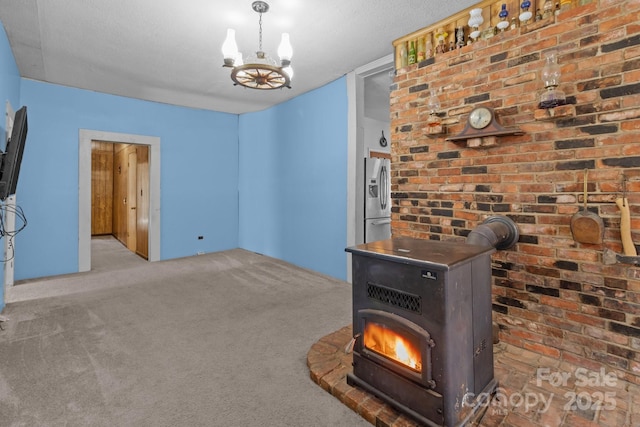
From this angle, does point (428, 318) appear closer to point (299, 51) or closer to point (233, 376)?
point (233, 376)

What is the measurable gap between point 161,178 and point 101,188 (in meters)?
4.02

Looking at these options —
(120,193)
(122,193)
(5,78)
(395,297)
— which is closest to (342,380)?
(395,297)

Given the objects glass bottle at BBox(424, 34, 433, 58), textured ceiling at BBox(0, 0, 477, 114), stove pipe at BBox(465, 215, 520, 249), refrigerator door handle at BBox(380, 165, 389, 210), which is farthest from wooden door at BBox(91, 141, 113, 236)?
stove pipe at BBox(465, 215, 520, 249)

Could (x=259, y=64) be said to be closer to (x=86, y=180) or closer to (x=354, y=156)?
(x=354, y=156)

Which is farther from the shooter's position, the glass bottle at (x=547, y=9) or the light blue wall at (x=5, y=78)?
the light blue wall at (x=5, y=78)

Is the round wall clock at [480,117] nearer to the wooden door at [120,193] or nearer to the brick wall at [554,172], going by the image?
the brick wall at [554,172]

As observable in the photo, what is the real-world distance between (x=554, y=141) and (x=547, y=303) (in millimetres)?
1070

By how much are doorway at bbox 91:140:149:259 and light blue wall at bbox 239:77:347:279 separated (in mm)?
1747

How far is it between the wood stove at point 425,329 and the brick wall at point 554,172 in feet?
2.16

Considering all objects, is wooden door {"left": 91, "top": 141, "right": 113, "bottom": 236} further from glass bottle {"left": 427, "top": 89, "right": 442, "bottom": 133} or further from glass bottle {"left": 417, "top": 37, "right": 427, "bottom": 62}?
glass bottle {"left": 427, "top": 89, "right": 442, "bottom": 133}

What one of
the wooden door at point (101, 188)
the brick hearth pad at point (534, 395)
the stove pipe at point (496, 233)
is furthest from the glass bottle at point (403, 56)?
the wooden door at point (101, 188)

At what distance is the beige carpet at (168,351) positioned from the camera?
169 cm

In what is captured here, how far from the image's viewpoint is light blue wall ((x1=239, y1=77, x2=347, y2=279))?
429cm

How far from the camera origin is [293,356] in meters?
2.27
